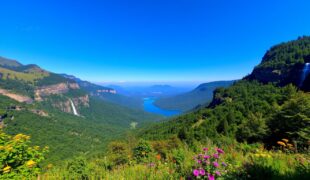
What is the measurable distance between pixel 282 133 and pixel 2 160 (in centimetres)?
1660

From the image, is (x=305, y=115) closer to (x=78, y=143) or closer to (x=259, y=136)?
(x=259, y=136)

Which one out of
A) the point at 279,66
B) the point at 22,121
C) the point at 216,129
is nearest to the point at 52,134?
the point at 22,121

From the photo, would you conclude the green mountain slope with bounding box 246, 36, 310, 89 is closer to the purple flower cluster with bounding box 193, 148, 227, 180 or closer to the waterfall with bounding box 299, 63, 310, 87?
the waterfall with bounding box 299, 63, 310, 87

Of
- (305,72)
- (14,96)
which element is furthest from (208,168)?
(14,96)

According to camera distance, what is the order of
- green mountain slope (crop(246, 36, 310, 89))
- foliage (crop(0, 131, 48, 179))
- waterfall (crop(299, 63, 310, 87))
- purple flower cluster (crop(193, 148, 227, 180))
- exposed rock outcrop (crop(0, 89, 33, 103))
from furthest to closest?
exposed rock outcrop (crop(0, 89, 33, 103))
green mountain slope (crop(246, 36, 310, 89))
waterfall (crop(299, 63, 310, 87))
foliage (crop(0, 131, 48, 179))
purple flower cluster (crop(193, 148, 227, 180))

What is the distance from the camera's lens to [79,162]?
486 centimetres

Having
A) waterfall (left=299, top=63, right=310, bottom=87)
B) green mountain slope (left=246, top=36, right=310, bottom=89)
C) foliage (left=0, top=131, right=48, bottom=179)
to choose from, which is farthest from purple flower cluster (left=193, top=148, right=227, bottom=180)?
waterfall (left=299, top=63, right=310, bottom=87)

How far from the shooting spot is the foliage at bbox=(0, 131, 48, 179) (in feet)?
10.5

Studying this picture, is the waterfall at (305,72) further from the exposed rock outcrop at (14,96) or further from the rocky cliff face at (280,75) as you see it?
the exposed rock outcrop at (14,96)

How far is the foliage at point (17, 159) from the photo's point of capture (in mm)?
3190

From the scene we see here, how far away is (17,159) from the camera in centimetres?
366

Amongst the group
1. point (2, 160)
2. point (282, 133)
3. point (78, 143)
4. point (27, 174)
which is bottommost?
point (78, 143)

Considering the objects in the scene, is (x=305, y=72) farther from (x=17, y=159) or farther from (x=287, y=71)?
(x=17, y=159)

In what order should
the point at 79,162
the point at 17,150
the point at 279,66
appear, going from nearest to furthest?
the point at 17,150
the point at 79,162
the point at 279,66
